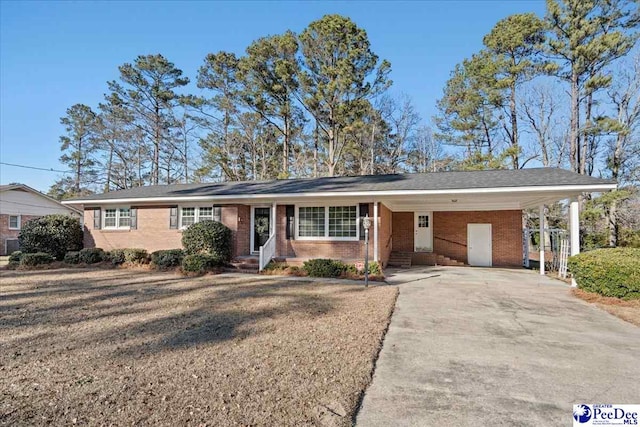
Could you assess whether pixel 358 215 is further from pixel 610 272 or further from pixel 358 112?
pixel 358 112

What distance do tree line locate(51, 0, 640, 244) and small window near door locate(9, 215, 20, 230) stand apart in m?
10.4

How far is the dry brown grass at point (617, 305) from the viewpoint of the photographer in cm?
620

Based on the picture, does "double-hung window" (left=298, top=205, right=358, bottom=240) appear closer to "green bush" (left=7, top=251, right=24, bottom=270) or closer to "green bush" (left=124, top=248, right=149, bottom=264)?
"green bush" (left=124, top=248, right=149, bottom=264)

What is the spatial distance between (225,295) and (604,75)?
21.6m

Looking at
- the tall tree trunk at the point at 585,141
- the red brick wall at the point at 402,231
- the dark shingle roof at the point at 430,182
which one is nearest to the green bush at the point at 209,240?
the dark shingle roof at the point at 430,182

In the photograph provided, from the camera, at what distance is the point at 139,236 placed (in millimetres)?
14453

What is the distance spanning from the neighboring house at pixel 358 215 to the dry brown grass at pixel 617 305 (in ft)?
8.45

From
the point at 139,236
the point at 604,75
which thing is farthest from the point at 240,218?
the point at 604,75

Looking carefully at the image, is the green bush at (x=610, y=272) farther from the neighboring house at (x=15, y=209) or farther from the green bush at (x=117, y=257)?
the neighboring house at (x=15, y=209)

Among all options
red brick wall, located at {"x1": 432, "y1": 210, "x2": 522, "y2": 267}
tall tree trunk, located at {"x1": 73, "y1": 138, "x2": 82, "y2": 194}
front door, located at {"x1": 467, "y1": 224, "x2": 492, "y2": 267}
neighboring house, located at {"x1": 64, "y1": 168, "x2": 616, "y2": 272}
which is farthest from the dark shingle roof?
tall tree trunk, located at {"x1": 73, "y1": 138, "x2": 82, "y2": 194}

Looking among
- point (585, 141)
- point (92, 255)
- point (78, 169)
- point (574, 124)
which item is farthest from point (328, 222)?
point (78, 169)

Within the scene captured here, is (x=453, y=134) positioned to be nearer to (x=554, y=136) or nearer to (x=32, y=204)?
(x=554, y=136)

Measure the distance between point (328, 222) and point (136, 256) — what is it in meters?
7.93

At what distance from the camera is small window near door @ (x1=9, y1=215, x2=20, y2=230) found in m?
20.2
